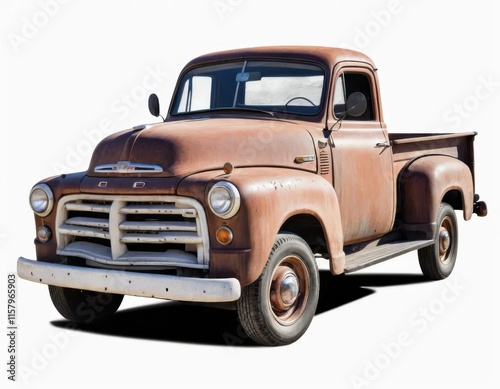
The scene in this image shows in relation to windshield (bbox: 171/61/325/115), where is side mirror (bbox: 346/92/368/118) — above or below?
below

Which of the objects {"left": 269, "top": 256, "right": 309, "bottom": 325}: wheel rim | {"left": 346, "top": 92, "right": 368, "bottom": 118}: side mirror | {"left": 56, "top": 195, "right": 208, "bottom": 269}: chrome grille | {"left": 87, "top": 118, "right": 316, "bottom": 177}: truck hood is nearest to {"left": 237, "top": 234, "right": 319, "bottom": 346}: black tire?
{"left": 269, "top": 256, "right": 309, "bottom": 325}: wheel rim

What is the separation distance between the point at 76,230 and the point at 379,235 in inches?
131

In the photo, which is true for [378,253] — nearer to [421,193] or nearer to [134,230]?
[421,193]

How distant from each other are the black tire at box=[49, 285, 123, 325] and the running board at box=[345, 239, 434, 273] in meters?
2.25

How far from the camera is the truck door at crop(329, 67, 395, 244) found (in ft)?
23.7

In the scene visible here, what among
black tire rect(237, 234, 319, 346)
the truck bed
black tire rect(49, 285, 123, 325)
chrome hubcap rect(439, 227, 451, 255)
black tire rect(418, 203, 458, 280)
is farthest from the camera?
chrome hubcap rect(439, 227, 451, 255)

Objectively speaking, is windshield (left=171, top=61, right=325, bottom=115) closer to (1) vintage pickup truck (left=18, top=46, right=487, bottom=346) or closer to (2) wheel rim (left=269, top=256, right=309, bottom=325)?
(1) vintage pickup truck (left=18, top=46, right=487, bottom=346)

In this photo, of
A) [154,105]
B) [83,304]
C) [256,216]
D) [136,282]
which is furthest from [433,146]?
[136,282]

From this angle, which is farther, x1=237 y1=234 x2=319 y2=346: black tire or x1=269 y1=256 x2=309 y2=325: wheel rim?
x1=269 y1=256 x2=309 y2=325: wheel rim

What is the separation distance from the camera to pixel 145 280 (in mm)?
5652

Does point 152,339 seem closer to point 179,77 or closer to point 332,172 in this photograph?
point 332,172

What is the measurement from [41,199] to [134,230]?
3.58ft

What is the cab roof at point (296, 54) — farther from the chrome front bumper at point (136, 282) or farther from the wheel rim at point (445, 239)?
the chrome front bumper at point (136, 282)

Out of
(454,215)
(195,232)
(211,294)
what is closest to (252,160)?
(195,232)
